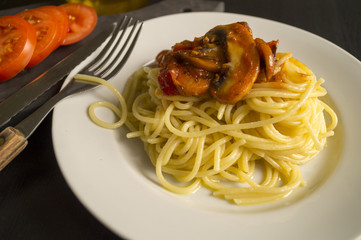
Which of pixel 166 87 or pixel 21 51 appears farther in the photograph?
pixel 21 51

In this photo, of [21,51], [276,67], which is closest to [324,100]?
[276,67]

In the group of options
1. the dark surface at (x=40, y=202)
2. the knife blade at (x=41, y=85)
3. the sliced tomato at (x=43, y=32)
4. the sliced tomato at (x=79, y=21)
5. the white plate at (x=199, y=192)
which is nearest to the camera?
the white plate at (x=199, y=192)

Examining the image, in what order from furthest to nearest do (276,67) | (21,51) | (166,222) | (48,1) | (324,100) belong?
(48,1), (21,51), (324,100), (276,67), (166,222)

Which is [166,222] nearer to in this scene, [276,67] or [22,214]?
[22,214]

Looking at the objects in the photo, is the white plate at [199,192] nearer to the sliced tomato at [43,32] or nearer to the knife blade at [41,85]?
the knife blade at [41,85]

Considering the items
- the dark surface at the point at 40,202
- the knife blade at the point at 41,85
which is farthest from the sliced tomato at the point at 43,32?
the dark surface at the point at 40,202
